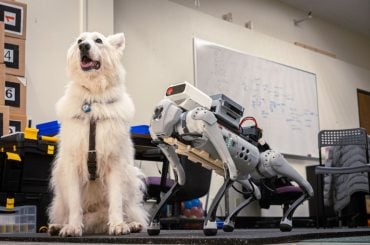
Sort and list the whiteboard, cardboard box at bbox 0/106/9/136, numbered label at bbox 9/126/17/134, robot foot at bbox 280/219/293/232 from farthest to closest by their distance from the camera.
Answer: the whiteboard
numbered label at bbox 9/126/17/134
cardboard box at bbox 0/106/9/136
robot foot at bbox 280/219/293/232

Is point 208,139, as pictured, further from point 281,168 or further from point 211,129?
point 281,168

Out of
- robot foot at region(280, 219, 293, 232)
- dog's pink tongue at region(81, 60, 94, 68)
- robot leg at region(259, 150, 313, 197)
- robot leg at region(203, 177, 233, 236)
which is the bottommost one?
robot foot at region(280, 219, 293, 232)

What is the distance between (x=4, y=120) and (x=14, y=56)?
0.69 m

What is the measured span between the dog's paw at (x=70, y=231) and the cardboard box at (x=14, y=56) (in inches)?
85.0

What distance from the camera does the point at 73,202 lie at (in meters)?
2.35

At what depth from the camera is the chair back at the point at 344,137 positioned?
4.47 metres

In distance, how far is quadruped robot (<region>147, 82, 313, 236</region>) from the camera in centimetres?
196

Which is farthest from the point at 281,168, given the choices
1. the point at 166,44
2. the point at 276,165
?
the point at 166,44

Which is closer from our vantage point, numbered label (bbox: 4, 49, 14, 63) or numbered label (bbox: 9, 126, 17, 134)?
numbered label (bbox: 9, 126, 17, 134)

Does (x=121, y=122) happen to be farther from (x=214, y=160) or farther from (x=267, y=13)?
(x=267, y=13)

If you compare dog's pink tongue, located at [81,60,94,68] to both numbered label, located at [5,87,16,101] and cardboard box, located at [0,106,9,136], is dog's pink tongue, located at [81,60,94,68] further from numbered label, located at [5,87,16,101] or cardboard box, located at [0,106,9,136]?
numbered label, located at [5,87,16,101]

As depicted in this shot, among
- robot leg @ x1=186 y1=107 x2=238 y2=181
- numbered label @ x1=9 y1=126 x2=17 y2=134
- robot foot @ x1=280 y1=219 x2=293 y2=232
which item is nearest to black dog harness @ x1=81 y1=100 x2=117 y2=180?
robot leg @ x1=186 y1=107 x2=238 y2=181

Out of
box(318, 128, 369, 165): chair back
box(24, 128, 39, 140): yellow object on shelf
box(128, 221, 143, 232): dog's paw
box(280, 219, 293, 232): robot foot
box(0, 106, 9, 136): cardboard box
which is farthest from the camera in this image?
box(318, 128, 369, 165): chair back

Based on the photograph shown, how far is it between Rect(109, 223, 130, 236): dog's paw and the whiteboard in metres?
3.51
